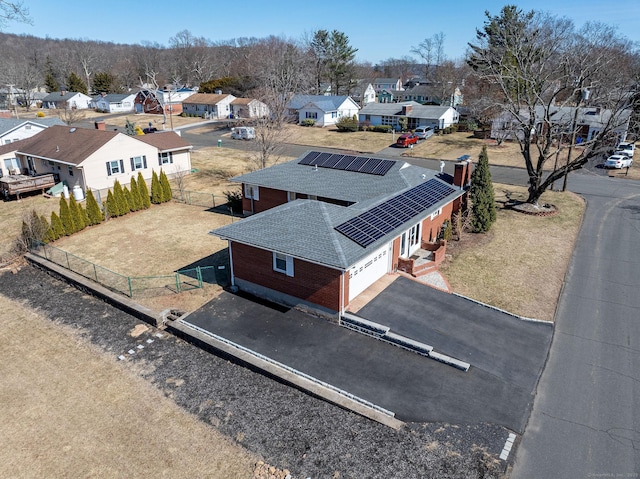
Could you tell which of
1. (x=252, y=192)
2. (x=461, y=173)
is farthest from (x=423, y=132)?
(x=252, y=192)

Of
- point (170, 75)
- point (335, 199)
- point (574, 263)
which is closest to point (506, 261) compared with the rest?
point (574, 263)

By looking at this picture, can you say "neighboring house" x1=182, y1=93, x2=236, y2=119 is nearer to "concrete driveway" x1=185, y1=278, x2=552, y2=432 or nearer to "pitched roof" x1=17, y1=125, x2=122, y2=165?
"pitched roof" x1=17, y1=125, x2=122, y2=165

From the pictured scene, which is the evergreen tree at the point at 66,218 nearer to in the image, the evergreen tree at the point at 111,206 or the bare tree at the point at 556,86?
the evergreen tree at the point at 111,206

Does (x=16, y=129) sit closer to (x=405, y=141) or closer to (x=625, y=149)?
(x=405, y=141)

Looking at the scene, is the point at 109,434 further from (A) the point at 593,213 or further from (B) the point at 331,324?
(A) the point at 593,213

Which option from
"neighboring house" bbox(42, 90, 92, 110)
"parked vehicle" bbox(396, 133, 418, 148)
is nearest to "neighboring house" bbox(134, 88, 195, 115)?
"neighboring house" bbox(42, 90, 92, 110)

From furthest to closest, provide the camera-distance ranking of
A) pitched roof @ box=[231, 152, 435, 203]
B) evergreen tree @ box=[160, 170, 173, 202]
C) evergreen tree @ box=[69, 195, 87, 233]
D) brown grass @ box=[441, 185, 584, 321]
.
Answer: evergreen tree @ box=[160, 170, 173, 202] → evergreen tree @ box=[69, 195, 87, 233] → pitched roof @ box=[231, 152, 435, 203] → brown grass @ box=[441, 185, 584, 321]
